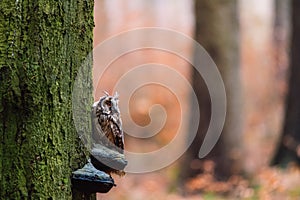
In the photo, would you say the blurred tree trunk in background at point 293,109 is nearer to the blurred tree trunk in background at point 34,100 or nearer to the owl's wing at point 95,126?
the owl's wing at point 95,126

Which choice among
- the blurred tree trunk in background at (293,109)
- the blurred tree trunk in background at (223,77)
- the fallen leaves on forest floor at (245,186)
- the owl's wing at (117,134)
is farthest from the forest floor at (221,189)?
the owl's wing at (117,134)

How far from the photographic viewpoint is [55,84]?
8.23 ft

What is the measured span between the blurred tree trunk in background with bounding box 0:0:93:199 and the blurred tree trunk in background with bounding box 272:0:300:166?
9.09 m

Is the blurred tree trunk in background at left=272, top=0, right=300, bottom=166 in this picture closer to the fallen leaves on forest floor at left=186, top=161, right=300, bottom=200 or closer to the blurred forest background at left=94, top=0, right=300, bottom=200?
the blurred forest background at left=94, top=0, right=300, bottom=200

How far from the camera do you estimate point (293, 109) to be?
1149 centimetres

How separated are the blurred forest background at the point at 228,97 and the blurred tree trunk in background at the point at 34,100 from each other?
4233 millimetres

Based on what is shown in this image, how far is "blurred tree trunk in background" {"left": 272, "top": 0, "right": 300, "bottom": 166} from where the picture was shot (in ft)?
37.0

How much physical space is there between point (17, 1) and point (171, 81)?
14.0m

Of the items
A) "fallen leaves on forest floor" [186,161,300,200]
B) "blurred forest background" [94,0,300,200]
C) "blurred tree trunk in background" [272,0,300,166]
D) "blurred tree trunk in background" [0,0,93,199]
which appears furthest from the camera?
"blurred tree trunk in background" [272,0,300,166]

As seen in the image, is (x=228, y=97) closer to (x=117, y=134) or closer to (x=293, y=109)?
(x=293, y=109)

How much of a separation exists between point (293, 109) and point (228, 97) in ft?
7.14

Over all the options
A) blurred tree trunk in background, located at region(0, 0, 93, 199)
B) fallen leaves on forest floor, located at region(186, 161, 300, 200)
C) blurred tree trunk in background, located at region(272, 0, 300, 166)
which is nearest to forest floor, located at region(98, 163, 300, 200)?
fallen leaves on forest floor, located at region(186, 161, 300, 200)

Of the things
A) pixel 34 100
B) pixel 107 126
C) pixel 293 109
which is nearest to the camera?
pixel 34 100

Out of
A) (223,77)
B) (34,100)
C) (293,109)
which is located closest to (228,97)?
(223,77)
